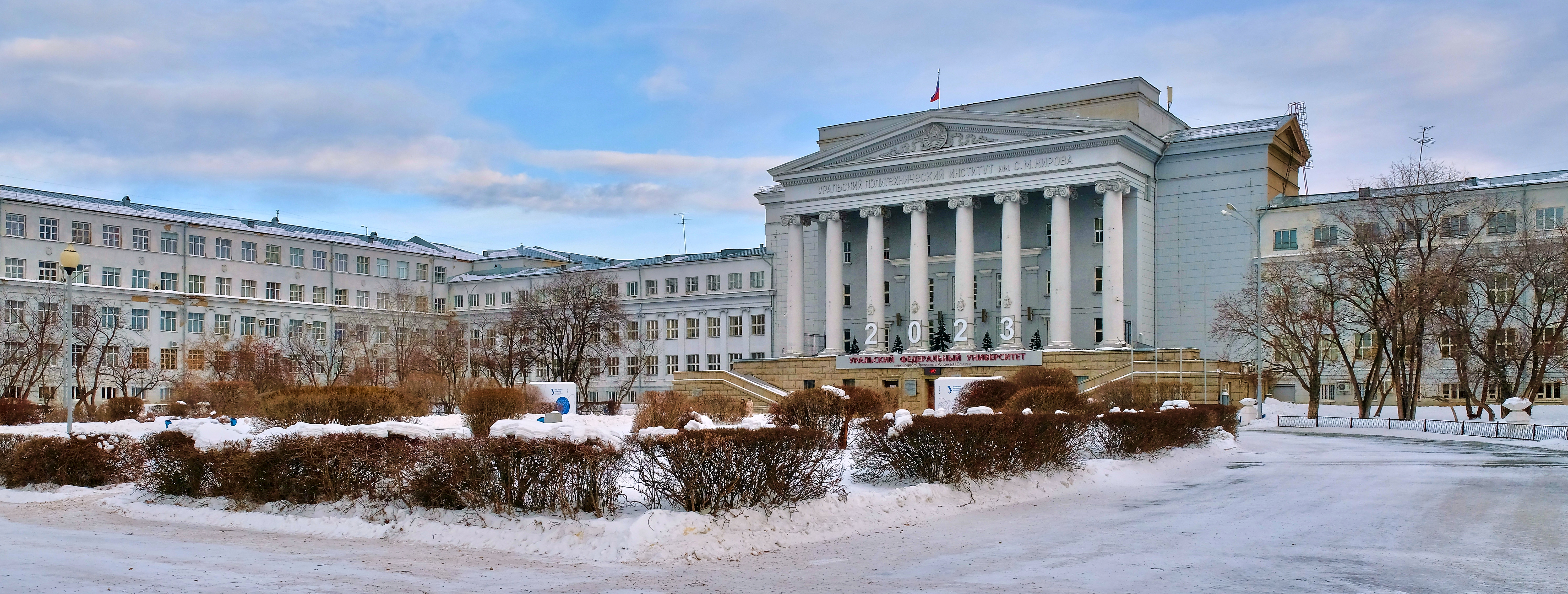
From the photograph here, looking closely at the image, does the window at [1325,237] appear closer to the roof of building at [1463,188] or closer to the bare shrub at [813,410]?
the roof of building at [1463,188]

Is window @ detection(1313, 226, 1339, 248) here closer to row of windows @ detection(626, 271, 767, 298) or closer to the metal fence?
the metal fence

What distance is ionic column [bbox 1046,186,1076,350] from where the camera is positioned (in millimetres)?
59719

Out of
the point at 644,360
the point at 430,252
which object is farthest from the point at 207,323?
the point at 644,360

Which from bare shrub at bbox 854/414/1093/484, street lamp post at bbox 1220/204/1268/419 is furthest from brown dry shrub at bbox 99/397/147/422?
street lamp post at bbox 1220/204/1268/419

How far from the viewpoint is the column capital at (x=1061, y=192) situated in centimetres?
5978

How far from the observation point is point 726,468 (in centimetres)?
1518

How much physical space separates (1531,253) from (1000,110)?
2811 centimetres

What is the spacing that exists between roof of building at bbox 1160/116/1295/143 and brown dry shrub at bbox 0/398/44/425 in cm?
5196

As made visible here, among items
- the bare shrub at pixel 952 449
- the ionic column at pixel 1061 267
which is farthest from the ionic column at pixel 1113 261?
the bare shrub at pixel 952 449

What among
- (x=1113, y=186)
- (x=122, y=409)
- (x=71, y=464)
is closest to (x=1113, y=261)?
(x=1113, y=186)

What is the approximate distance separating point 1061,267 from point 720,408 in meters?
23.9

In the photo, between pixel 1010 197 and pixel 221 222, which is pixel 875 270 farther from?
pixel 221 222

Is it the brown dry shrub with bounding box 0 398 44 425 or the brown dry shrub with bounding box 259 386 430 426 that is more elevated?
the brown dry shrub with bounding box 259 386 430 426

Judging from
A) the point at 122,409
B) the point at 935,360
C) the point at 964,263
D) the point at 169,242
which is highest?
the point at 169,242
